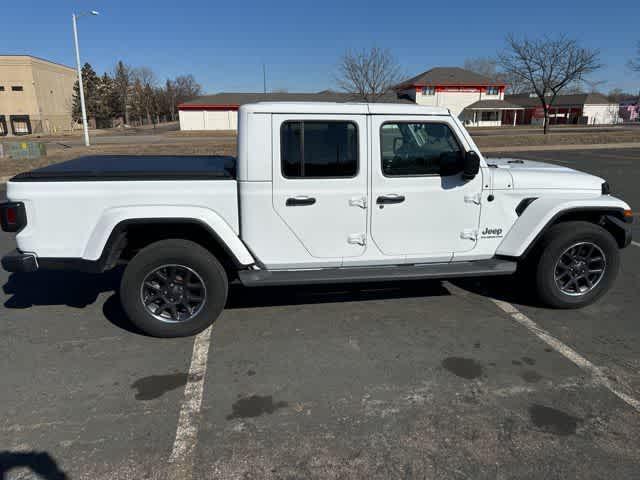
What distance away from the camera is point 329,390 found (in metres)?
3.13

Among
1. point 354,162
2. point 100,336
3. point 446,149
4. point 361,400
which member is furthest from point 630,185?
point 100,336

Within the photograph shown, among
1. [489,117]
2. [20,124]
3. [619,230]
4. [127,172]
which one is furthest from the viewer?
[489,117]

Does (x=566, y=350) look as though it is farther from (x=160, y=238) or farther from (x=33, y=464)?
(x=33, y=464)

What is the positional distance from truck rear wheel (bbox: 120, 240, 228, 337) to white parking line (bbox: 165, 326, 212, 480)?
25 cm

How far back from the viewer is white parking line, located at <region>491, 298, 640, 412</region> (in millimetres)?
3078

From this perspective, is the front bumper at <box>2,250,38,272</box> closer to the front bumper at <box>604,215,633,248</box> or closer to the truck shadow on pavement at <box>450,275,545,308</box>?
the truck shadow on pavement at <box>450,275,545,308</box>

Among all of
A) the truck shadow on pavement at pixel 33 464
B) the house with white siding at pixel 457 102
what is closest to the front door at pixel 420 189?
the truck shadow on pavement at pixel 33 464

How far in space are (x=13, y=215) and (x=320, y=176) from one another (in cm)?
244

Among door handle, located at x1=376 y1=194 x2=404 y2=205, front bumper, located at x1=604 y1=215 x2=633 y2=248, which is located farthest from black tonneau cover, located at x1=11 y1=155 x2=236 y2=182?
front bumper, located at x1=604 y1=215 x2=633 y2=248

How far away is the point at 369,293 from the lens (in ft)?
15.8

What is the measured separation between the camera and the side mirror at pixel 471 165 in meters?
3.90

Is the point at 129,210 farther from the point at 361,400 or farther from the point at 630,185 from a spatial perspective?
the point at 630,185

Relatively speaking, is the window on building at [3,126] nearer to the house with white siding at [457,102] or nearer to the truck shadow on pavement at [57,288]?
the house with white siding at [457,102]

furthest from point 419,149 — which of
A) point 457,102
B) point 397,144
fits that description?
point 457,102
